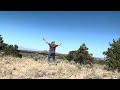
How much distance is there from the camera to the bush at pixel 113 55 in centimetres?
1751

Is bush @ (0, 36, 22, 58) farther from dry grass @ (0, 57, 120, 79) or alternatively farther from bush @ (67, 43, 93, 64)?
dry grass @ (0, 57, 120, 79)

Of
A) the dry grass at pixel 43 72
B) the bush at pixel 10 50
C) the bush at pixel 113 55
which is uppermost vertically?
the bush at pixel 10 50

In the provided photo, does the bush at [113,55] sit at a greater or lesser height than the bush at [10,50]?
lesser

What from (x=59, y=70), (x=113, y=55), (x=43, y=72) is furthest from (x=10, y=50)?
(x=43, y=72)

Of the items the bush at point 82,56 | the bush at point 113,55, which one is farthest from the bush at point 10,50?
the bush at point 113,55

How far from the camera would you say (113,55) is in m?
17.8

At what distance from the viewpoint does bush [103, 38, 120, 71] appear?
57.5 feet

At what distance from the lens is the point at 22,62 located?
16.4 metres

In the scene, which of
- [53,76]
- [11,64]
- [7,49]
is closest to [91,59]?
[7,49]

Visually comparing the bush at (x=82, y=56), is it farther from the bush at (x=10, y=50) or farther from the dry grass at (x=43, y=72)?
the dry grass at (x=43, y=72)

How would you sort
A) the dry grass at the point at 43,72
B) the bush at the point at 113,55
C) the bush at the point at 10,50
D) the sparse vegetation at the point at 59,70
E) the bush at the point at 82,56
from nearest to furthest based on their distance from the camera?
the dry grass at the point at 43,72 < the sparse vegetation at the point at 59,70 < the bush at the point at 113,55 < the bush at the point at 82,56 < the bush at the point at 10,50
